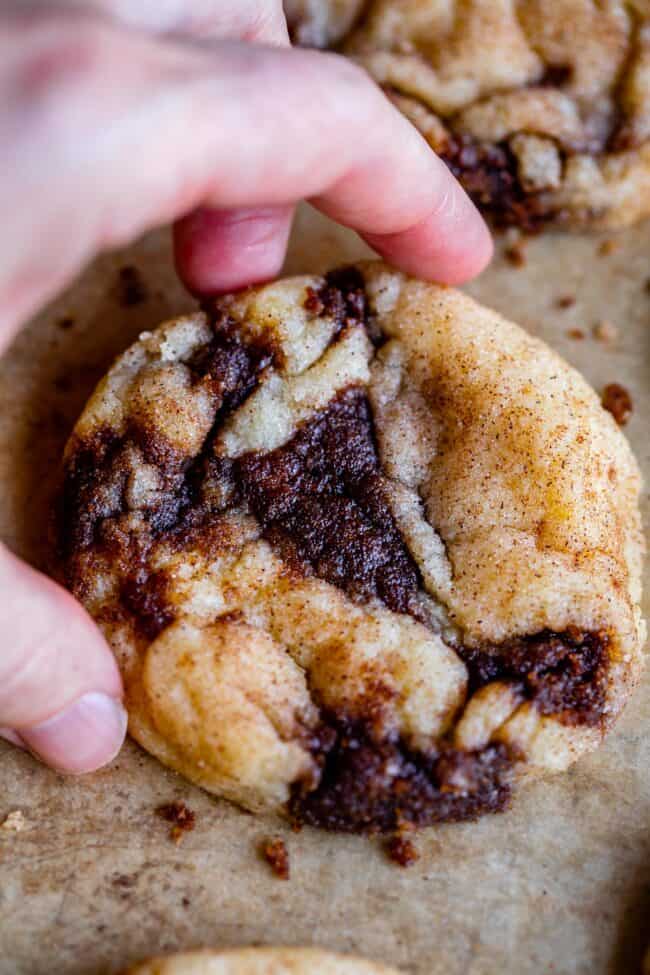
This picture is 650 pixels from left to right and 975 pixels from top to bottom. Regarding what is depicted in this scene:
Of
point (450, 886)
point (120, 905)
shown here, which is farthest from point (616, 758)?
point (120, 905)

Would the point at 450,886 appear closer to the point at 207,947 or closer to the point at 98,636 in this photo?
the point at 207,947

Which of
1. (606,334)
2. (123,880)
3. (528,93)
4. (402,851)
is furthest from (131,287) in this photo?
(402,851)

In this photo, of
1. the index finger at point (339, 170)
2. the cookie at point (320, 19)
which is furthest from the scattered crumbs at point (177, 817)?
the cookie at point (320, 19)

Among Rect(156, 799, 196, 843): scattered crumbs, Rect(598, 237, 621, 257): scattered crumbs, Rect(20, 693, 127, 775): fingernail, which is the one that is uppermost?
Rect(598, 237, 621, 257): scattered crumbs

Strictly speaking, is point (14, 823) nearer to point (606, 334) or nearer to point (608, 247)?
point (606, 334)

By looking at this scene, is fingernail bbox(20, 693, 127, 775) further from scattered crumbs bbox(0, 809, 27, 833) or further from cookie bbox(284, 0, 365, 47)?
cookie bbox(284, 0, 365, 47)

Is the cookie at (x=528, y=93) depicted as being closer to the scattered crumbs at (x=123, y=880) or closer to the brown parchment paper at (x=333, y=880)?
the brown parchment paper at (x=333, y=880)

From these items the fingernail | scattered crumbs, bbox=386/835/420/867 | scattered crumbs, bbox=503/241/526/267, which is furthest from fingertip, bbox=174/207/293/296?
scattered crumbs, bbox=386/835/420/867

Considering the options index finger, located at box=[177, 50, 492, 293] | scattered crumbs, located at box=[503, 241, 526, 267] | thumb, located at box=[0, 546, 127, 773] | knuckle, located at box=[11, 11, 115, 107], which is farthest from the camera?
scattered crumbs, located at box=[503, 241, 526, 267]

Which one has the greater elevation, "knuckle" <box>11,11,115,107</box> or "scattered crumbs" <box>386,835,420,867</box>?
"knuckle" <box>11,11,115,107</box>
